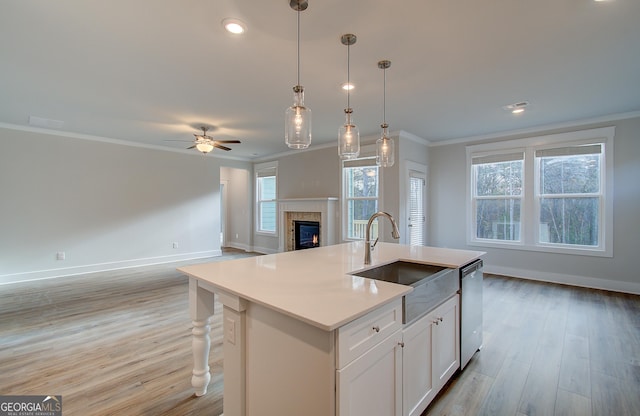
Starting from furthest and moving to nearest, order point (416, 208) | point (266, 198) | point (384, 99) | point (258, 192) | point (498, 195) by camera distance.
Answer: point (258, 192) → point (266, 198) → point (416, 208) → point (498, 195) → point (384, 99)

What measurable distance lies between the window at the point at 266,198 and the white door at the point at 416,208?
3.45 metres

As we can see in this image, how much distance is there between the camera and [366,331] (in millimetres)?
1278

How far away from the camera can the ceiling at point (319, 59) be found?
2.00 meters

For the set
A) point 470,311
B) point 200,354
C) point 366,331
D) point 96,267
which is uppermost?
point 366,331

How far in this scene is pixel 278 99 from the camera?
12.0 ft

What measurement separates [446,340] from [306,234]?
4941 mm

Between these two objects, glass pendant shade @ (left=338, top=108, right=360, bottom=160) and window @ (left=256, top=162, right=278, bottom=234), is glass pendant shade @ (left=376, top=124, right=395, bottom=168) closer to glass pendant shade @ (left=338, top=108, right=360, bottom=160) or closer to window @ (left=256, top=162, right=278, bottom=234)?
glass pendant shade @ (left=338, top=108, right=360, bottom=160)

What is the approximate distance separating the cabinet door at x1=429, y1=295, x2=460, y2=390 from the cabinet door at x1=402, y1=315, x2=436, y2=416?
8cm

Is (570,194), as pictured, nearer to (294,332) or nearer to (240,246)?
(294,332)

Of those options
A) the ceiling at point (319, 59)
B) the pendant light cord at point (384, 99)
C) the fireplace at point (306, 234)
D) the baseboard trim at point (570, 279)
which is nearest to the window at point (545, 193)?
the baseboard trim at point (570, 279)

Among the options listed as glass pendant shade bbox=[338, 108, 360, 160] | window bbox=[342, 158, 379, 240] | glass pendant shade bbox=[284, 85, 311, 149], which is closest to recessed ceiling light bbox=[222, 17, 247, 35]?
glass pendant shade bbox=[284, 85, 311, 149]

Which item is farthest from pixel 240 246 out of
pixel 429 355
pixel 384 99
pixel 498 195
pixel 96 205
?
pixel 429 355

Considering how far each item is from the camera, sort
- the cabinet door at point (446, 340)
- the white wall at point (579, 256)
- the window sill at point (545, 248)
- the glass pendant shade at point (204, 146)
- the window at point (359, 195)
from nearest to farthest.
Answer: the cabinet door at point (446, 340)
the white wall at point (579, 256)
the window sill at point (545, 248)
the glass pendant shade at point (204, 146)
the window at point (359, 195)

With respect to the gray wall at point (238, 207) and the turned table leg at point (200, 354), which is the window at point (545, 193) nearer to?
the turned table leg at point (200, 354)
